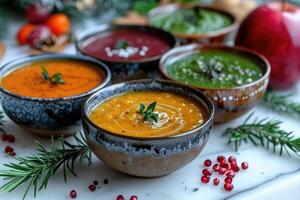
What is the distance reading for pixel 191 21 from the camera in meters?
1.86

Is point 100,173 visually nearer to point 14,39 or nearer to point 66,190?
point 66,190

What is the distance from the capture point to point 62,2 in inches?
83.7

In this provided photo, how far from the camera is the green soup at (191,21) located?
5.97 feet

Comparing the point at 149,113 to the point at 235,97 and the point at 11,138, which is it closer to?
the point at 235,97

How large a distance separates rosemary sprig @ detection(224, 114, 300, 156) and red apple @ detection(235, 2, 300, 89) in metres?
0.25

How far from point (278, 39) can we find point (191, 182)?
605 millimetres

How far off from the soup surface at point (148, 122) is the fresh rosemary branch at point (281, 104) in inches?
15.4

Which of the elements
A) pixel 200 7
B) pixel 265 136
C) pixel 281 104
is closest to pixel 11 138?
pixel 265 136

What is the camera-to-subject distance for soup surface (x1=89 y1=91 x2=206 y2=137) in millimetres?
1131

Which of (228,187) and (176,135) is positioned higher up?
(176,135)

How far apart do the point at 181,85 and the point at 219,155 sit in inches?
8.0

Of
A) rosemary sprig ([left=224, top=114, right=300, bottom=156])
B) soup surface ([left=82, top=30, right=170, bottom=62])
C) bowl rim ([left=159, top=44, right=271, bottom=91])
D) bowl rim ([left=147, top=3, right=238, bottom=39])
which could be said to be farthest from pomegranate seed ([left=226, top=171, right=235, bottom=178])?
bowl rim ([left=147, top=3, right=238, bottom=39])

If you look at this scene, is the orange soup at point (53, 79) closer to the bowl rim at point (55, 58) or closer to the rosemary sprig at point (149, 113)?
the bowl rim at point (55, 58)

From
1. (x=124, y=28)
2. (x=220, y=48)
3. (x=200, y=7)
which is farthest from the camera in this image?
(x=200, y=7)
